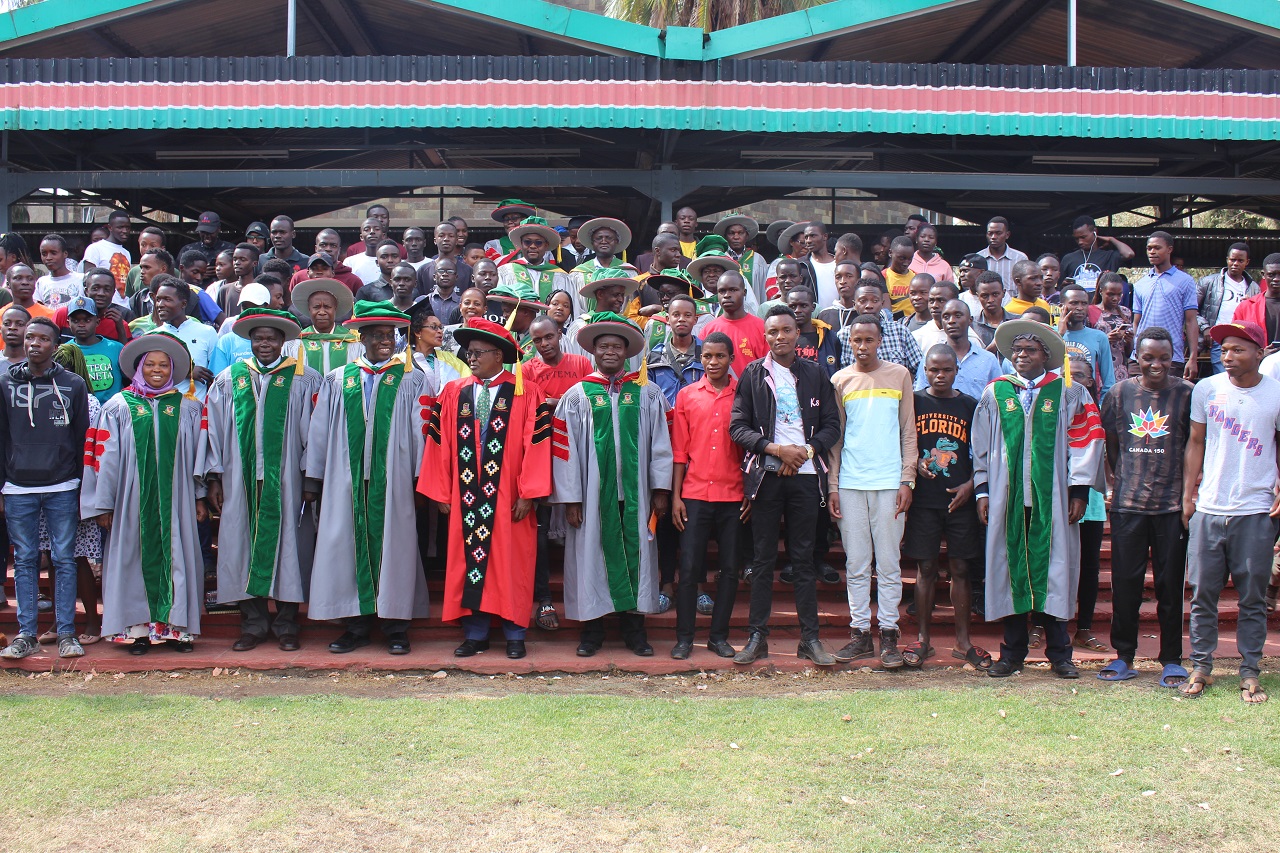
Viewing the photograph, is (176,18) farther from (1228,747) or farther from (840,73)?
(1228,747)

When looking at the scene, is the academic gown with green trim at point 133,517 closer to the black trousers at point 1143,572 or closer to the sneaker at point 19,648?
the sneaker at point 19,648

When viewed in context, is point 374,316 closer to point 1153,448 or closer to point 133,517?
point 133,517

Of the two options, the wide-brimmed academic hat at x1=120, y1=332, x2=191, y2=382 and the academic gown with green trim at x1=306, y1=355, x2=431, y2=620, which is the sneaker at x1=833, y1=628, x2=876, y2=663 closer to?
the academic gown with green trim at x1=306, y1=355, x2=431, y2=620

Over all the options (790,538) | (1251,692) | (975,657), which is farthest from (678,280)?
(1251,692)

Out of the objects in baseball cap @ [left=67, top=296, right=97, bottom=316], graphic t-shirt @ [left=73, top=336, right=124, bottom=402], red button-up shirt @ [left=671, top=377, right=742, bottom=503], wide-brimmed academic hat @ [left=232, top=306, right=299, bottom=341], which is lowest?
red button-up shirt @ [left=671, top=377, right=742, bottom=503]

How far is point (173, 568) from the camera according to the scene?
7.06 metres

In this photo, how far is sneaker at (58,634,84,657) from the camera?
6.85m

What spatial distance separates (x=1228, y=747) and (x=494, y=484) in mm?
4325

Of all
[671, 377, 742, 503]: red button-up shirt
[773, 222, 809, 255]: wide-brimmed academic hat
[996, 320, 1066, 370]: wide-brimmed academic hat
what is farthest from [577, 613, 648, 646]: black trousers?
[773, 222, 809, 255]: wide-brimmed academic hat

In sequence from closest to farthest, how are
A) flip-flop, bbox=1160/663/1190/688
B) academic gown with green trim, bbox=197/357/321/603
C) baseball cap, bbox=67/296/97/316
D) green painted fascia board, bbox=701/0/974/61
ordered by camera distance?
flip-flop, bbox=1160/663/1190/688 < academic gown with green trim, bbox=197/357/321/603 < baseball cap, bbox=67/296/97/316 < green painted fascia board, bbox=701/0/974/61

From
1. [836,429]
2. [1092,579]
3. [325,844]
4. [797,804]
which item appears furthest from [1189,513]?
[325,844]

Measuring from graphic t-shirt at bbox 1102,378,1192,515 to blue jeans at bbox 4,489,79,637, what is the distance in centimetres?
649

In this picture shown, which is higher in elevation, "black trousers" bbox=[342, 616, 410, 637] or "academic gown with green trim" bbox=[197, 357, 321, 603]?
"academic gown with green trim" bbox=[197, 357, 321, 603]

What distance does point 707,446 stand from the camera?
692 centimetres
